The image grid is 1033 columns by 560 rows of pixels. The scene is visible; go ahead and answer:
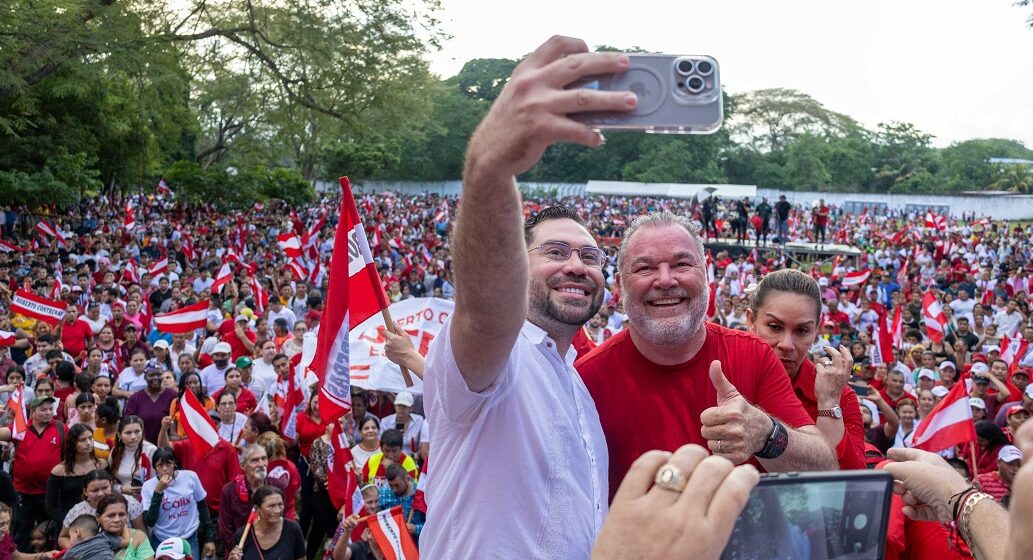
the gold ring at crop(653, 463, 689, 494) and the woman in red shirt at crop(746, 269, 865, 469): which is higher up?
the gold ring at crop(653, 463, 689, 494)

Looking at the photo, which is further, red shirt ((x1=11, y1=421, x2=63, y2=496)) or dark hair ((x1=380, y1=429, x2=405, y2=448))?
red shirt ((x1=11, y1=421, x2=63, y2=496))

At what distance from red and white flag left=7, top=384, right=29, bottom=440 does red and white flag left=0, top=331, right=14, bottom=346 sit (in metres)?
2.10

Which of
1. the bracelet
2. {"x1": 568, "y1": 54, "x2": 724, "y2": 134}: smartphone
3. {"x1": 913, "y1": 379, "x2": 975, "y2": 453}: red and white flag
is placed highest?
{"x1": 568, "y1": 54, "x2": 724, "y2": 134}: smartphone

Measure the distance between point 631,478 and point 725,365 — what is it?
1419 mm

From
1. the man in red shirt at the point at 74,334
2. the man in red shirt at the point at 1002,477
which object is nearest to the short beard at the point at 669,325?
the man in red shirt at the point at 1002,477

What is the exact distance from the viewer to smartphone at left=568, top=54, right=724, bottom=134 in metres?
1.34

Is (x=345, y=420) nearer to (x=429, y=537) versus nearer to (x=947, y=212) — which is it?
(x=429, y=537)

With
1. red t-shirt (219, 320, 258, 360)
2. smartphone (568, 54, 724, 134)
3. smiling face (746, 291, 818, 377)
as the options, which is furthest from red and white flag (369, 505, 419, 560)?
red t-shirt (219, 320, 258, 360)

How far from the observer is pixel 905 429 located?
8.04 m

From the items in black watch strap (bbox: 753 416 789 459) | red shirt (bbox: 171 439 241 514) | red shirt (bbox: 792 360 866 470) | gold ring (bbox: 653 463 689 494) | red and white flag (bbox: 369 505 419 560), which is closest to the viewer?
gold ring (bbox: 653 463 689 494)

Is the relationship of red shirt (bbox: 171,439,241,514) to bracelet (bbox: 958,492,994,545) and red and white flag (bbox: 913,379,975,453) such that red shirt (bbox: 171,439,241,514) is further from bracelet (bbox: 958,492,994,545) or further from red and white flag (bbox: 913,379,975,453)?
bracelet (bbox: 958,492,994,545)

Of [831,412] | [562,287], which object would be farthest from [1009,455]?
[562,287]

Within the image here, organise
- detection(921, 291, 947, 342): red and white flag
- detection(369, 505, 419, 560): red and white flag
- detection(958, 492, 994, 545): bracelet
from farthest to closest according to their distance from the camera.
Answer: detection(921, 291, 947, 342): red and white flag < detection(369, 505, 419, 560): red and white flag < detection(958, 492, 994, 545): bracelet

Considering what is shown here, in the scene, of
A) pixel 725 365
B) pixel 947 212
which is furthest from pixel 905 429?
pixel 947 212
